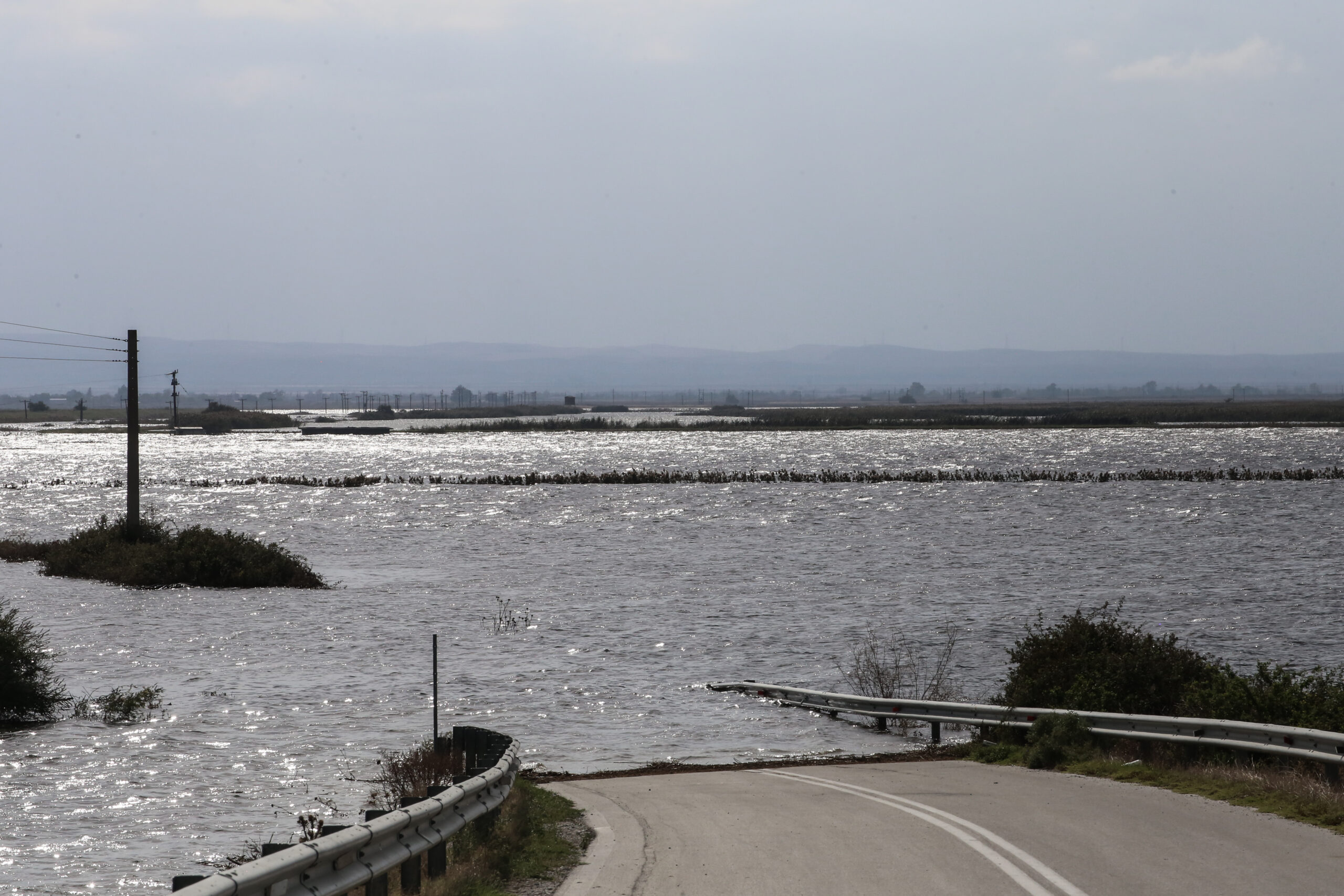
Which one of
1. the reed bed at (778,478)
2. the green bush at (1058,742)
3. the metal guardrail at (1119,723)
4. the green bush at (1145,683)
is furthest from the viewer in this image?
the reed bed at (778,478)

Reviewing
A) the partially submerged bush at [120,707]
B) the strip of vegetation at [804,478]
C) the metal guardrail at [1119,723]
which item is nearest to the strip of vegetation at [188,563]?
the partially submerged bush at [120,707]

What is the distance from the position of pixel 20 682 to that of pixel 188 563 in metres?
25.1

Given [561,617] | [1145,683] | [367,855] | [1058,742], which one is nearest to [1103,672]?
[1145,683]

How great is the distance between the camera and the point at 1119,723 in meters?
18.4

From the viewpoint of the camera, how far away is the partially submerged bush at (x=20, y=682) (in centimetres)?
2453

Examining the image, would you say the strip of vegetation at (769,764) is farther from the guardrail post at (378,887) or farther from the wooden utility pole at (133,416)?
the wooden utility pole at (133,416)

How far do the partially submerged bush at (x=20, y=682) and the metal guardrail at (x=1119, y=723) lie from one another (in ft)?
45.8

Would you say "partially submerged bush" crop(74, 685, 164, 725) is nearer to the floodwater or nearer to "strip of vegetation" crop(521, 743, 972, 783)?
the floodwater

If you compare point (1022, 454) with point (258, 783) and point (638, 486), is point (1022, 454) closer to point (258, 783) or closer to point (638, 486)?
point (638, 486)

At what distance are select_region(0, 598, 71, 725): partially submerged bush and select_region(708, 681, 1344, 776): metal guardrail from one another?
13973 mm

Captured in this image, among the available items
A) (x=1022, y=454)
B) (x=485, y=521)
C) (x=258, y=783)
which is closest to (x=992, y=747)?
(x=258, y=783)

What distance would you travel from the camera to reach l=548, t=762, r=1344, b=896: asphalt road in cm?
1031

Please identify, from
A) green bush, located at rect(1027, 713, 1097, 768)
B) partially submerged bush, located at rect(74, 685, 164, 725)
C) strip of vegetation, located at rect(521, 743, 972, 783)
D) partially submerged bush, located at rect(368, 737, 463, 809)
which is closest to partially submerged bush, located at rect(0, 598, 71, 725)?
partially submerged bush, located at rect(74, 685, 164, 725)

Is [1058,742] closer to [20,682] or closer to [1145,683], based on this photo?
[1145,683]
